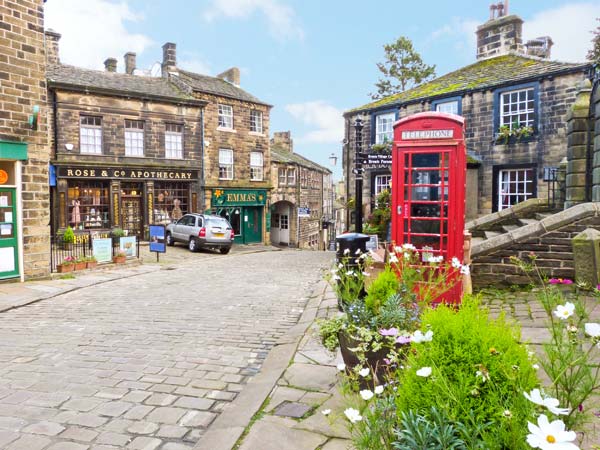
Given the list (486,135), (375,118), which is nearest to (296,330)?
(486,135)

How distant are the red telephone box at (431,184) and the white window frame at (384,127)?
13790mm

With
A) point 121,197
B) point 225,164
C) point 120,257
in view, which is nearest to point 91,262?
point 120,257

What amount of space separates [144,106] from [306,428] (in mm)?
24436

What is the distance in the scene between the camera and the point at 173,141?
2620cm

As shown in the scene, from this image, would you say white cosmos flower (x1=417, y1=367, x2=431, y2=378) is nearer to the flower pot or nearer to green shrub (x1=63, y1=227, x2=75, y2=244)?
the flower pot

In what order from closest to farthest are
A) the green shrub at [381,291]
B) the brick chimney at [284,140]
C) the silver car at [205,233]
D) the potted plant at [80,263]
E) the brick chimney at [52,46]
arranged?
the green shrub at [381,291], the potted plant at [80,263], the silver car at [205,233], the brick chimney at [52,46], the brick chimney at [284,140]

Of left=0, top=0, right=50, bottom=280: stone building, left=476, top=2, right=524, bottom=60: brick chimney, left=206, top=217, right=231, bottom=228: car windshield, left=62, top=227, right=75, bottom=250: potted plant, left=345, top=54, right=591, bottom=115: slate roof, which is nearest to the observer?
left=0, top=0, right=50, bottom=280: stone building

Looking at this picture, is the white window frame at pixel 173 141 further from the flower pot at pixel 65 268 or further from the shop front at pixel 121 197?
the flower pot at pixel 65 268

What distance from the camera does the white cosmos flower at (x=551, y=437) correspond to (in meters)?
1.61

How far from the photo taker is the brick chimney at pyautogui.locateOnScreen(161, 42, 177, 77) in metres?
28.2

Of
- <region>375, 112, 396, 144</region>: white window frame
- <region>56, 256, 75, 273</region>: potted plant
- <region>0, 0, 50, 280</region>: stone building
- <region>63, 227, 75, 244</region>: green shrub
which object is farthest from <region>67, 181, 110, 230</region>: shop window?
<region>375, 112, 396, 144</region>: white window frame

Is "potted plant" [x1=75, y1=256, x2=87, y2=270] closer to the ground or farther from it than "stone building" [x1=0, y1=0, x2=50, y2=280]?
closer to the ground

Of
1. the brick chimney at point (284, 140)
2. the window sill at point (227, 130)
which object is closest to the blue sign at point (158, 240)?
the window sill at point (227, 130)

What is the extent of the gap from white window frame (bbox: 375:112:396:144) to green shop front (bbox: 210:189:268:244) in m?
11.0
